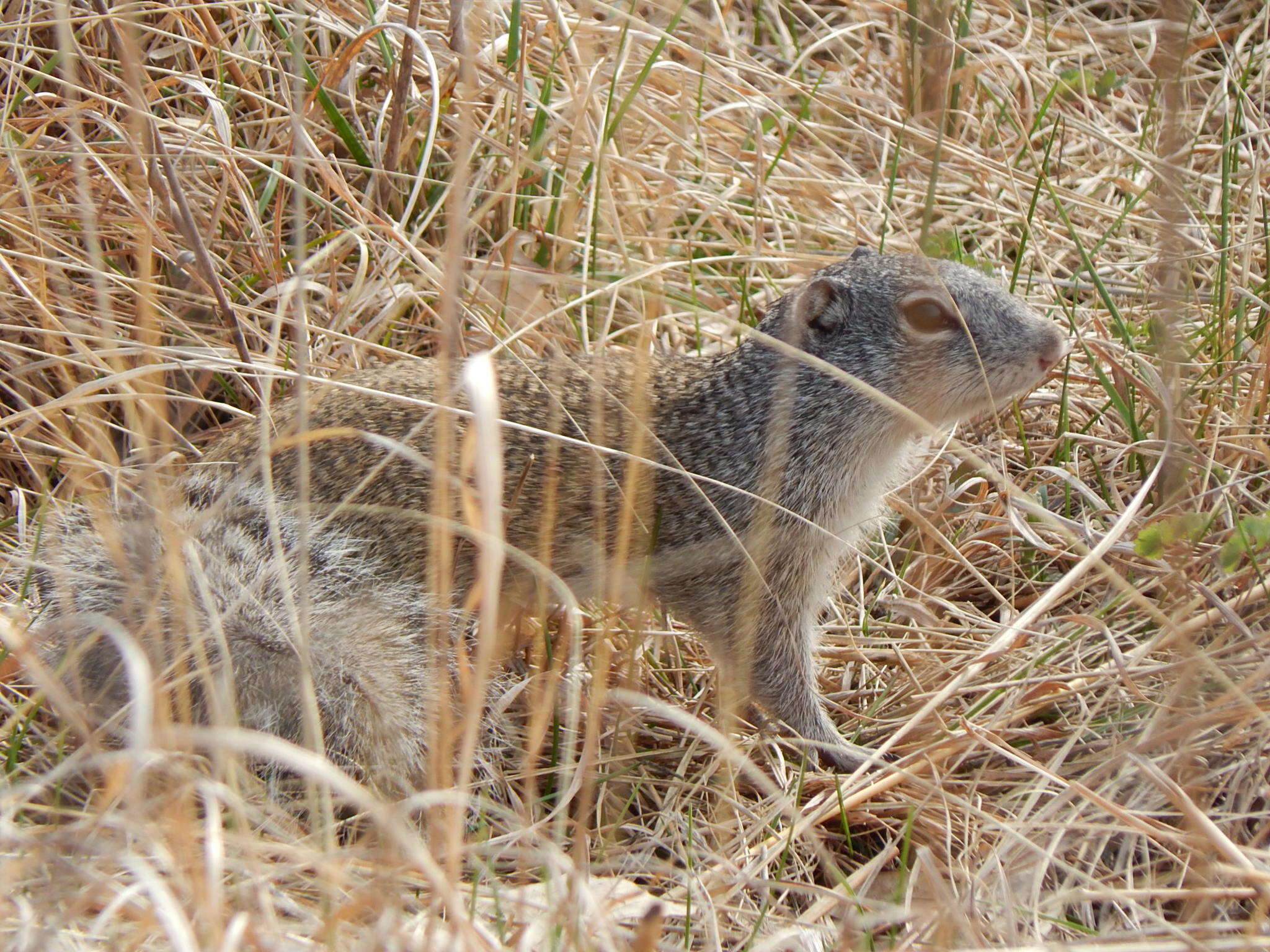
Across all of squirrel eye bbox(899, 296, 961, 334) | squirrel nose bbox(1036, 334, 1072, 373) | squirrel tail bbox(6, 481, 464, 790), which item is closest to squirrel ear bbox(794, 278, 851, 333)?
squirrel eye bbox(899, 296, 961, 334)

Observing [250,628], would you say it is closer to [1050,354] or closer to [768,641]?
[768,641]

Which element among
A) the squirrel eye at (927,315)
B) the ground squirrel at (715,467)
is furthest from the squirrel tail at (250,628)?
the squirrel eye at (927,315)

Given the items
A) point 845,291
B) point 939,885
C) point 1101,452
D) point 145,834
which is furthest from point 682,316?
point 145,834

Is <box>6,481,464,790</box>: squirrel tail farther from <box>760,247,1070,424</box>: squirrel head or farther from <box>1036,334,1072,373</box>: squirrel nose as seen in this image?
<box>1036,334,1072,373</box>: squirrel nose

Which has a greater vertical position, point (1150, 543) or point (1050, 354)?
point (1050, 354)

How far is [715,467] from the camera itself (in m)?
3.11

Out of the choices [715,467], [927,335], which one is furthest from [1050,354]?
[715,467]

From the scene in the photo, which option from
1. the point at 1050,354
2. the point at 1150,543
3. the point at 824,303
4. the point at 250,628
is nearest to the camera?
the point at 250,628

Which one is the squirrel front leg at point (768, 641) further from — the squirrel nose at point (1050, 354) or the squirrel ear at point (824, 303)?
the squirrel nose at point (1050, 354)

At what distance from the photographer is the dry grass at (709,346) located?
1.95 m

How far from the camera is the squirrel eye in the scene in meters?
2.98

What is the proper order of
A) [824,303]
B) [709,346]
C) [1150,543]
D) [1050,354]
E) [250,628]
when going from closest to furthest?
[250,628], [1150,543], [1050,354], [824,303], [709,346]

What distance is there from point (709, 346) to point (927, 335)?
4.29 feet

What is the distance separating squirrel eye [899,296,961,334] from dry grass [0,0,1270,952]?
50cm
